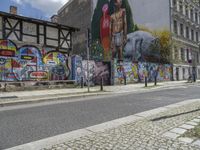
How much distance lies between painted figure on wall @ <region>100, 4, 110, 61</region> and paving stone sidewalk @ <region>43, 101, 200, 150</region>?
101 ft

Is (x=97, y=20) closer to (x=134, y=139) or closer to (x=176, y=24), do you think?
(x=176, y=24)

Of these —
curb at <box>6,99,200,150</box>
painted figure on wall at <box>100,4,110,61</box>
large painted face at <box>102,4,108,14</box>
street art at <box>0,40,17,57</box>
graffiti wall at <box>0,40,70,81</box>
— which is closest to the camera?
curb at <box>6,99,200,150</box>

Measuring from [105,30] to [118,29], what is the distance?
2.96 m

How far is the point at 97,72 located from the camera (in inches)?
864

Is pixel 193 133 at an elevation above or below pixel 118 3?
below

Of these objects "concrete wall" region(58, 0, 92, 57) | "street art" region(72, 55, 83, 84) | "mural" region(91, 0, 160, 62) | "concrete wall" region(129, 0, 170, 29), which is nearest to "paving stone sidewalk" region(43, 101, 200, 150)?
"street art" region(72, 55, 83, 84)

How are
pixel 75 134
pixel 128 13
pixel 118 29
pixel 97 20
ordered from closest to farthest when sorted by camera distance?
pixel 75 134
pixel 118 29
pixel 128 13
pixel 97 20

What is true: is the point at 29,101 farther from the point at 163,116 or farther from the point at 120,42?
the point at 120,42

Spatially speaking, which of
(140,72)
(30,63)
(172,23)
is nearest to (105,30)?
(172,23)

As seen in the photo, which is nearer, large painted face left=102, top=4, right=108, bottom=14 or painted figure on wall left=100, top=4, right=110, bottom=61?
painted figure on wall left=100, top=4, right=110, bottom=61

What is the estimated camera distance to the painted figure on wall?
36.9m

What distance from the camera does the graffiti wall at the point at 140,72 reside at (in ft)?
78.5

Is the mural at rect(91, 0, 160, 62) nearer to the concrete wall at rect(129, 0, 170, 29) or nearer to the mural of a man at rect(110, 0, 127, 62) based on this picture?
the mural of a man at rect(110, 0, 127, 62)

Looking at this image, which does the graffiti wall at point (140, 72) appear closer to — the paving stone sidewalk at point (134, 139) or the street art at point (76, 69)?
the street art at point (76, 69)
